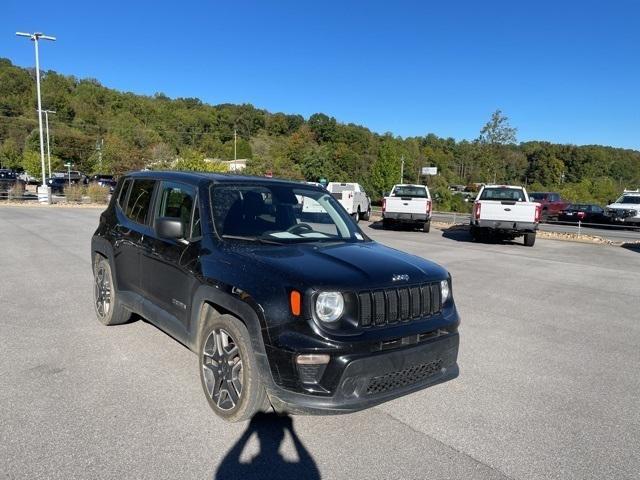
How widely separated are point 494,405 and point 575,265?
10.0 meters

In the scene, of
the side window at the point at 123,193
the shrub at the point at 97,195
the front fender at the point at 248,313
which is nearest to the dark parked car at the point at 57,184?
the shrub at the point at 97,195

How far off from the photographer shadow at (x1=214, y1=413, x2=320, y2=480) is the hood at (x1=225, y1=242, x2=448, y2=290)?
3.54 ft

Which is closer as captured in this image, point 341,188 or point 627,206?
point 341,188

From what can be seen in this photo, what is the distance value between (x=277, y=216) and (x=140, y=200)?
1711 millimetres

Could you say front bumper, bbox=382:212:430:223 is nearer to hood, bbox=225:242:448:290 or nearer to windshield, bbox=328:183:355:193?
windshield, bbox=328:183:355:193

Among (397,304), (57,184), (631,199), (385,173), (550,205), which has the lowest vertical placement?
(57,184)

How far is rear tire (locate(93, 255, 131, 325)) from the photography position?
5.49 meters

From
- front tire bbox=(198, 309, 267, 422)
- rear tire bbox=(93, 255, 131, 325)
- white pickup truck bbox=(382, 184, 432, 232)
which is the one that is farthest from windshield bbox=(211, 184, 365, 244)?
white pickup truck bbox=(382, 184, 432, 232)

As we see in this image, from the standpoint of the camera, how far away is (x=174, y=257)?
4219mm

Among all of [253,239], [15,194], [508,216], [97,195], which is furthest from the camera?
[97,195]

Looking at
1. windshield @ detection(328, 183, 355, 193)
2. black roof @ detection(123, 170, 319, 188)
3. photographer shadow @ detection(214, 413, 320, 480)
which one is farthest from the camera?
windshield @ detection(328, 183, 355, 193)

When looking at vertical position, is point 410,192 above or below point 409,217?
above

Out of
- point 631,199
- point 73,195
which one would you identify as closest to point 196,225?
point 73,195

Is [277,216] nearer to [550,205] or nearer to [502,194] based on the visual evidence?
[502,194]
